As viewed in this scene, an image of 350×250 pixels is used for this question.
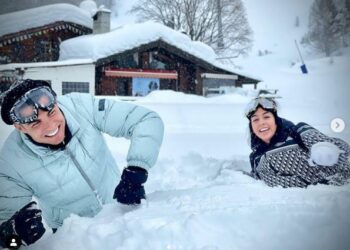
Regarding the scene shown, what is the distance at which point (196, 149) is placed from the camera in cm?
209

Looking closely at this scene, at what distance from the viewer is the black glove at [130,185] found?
683mm

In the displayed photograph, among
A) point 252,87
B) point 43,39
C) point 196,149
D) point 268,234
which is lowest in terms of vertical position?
point 196,149

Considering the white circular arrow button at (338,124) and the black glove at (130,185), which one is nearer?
the black glove at (130,185)

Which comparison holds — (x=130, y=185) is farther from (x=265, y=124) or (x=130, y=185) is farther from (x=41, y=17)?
(x=41, y=17)

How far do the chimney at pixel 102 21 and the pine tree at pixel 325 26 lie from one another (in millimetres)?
637

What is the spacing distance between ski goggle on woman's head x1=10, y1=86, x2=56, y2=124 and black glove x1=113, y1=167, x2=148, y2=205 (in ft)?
0.64

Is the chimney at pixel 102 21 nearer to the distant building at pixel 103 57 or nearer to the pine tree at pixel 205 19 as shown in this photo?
the distant building at pixel 103 57

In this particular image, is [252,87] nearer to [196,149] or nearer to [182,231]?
[196,149]

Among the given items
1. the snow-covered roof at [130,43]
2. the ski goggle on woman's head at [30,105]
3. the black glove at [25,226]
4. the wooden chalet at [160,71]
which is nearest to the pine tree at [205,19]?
the snow-covered roof at [130,43]

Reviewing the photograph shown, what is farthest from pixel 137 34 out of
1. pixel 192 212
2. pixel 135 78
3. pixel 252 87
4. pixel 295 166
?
pixel 192 212

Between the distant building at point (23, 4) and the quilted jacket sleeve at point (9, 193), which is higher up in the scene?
the distant building at point (23, 4)

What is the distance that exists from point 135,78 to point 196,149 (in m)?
0.55

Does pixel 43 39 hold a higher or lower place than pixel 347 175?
higher

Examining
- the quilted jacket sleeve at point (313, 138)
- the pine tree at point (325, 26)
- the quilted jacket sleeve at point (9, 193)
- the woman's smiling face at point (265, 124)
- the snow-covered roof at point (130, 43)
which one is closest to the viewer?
the quilted jacket sleeve at point (9, 193)
